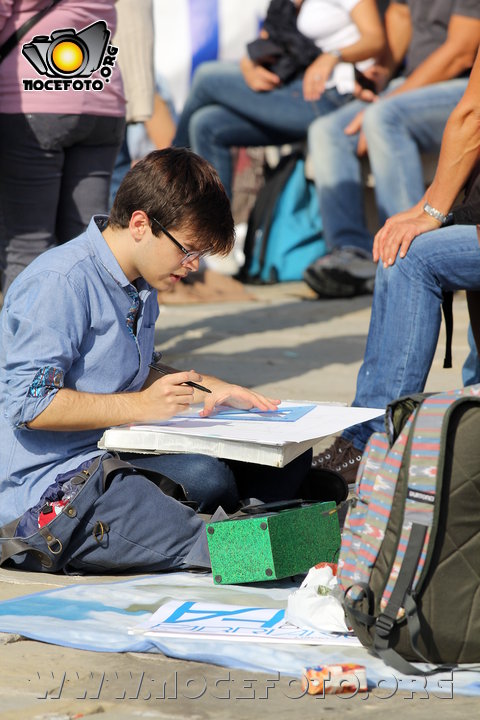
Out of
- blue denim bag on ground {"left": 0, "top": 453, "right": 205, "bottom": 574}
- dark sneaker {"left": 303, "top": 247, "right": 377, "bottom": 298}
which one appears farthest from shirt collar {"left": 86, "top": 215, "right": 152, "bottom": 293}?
dark sneaker {"left": 303, "top": 247, "right": 377, "bottom": 298}

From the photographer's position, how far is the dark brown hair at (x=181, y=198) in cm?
257

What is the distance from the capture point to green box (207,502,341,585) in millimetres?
2334

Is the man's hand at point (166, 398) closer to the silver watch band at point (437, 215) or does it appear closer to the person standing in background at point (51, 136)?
the silver watch band at point (437, 215)

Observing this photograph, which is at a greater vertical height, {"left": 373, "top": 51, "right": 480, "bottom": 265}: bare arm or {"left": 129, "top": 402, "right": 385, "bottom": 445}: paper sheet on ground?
{"left": 373, "top": 51, "right": 480, "bottom": 265}: bare arm

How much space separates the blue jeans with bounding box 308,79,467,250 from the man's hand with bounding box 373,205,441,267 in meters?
3.00

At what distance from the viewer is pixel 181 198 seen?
2568 millimetres

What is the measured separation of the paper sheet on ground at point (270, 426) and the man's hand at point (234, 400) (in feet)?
0.11

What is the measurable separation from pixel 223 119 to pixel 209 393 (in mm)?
4688

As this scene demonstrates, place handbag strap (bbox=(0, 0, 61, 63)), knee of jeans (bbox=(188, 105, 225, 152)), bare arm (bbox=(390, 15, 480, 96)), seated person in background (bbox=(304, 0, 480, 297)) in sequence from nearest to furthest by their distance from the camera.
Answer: handbag strap (bbox=(0, 0, 61, 63)) < bare arm (bbox=(390, 15, 480, 96)) < seated person in background (bbox=(304, 0, 480, 297)) < knee of jeans (bbox=(188, 105, 225, 152))

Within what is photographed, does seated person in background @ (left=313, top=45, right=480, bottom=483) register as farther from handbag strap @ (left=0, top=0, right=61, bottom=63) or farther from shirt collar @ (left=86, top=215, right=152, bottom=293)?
handbag strap @ (left=0, top=0, right=61, bottom=63)

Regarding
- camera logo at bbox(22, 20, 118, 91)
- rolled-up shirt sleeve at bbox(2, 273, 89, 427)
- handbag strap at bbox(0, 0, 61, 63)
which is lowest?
rolled-up shirt sleeve at bbox(2, 273, 89, 427)

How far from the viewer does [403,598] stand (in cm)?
191

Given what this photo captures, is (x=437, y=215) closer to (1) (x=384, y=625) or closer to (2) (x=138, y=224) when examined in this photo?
(2) (x=138, y=224)

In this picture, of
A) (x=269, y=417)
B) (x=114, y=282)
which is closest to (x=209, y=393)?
(x=269, y=417)
